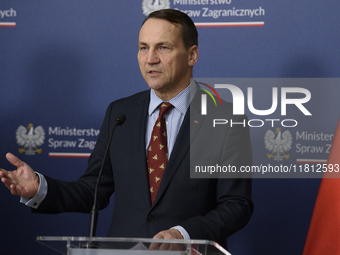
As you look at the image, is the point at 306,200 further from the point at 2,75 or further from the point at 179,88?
the point at 2,75

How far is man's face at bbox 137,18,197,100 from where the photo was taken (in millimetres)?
1998

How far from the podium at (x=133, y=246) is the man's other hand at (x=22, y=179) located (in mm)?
509

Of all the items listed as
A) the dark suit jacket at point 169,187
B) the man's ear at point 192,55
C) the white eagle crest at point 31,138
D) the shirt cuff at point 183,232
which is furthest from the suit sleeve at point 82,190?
the white eagle crest at point 31,138

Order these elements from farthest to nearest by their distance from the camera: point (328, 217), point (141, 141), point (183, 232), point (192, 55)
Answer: point (328, 217) < point (192, 55) < point (141, 141) < point (183, 232)

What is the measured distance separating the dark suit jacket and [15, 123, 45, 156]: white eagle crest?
1052mm

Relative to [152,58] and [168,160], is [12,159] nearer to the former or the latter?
[168,160]

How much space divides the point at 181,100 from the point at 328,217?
1.07 m

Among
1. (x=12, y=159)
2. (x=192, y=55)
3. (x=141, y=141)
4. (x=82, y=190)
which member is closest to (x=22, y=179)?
(x=12, y=159)

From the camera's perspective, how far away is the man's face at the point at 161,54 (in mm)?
1998

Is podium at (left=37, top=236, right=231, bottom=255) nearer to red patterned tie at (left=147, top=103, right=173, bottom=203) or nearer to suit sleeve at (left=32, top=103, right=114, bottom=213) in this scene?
suit sleeve at (left=32, top=103, right=114, bottom=213)

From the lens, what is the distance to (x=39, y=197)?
1.71m

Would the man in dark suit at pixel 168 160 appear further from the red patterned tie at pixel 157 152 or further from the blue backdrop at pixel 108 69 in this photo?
the blue backdrop at pixel 108 69

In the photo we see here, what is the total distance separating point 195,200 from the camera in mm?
1892

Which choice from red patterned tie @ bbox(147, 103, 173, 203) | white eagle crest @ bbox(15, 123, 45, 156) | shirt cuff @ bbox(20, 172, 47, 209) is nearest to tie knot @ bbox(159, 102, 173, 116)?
red patterned tie @ bbox(147, 103, 173, 203)
